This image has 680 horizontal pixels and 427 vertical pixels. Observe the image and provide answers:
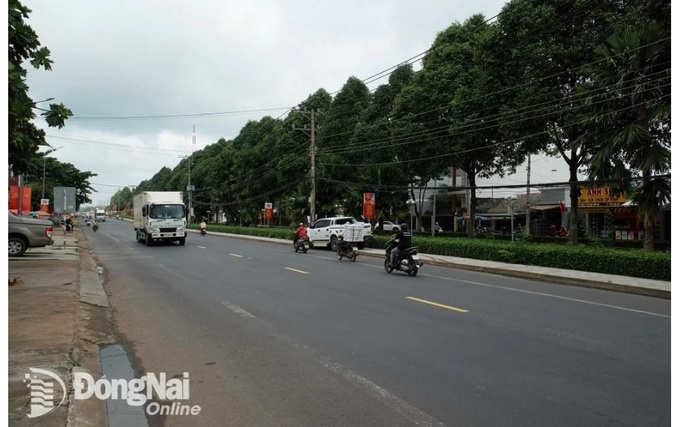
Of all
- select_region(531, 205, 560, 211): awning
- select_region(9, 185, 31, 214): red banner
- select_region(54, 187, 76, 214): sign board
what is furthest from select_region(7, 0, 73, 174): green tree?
select_region(531, 205, 560, 211): awning

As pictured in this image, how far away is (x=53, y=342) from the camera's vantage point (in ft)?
21.5

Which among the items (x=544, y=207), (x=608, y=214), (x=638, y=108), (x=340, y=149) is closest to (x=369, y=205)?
(x=340, y=149)

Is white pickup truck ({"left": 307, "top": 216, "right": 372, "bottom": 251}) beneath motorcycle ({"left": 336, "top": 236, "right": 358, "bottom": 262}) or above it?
above

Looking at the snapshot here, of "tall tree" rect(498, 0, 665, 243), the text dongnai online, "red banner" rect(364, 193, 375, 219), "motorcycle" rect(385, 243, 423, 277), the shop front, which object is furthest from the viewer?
the shop front

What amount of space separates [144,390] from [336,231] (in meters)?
23.6

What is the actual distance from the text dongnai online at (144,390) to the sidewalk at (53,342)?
16 centimetres

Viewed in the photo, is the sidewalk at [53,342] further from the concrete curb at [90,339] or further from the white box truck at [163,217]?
the white box truck at [163,217]

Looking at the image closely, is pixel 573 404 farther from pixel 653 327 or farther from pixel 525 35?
pixel 525 35

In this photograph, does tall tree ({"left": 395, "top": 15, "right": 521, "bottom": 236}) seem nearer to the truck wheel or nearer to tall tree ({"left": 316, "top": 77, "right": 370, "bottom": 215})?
tall tree ({"left": 316, "top": 77, "right": 370, "bottom": 215})

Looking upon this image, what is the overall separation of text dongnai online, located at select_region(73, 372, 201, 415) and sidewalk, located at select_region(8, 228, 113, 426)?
156 millimetres

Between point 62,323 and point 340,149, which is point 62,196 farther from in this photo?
point 340,149

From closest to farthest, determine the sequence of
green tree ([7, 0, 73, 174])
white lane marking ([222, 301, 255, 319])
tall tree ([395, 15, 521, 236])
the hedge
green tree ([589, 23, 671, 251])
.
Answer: green tree ([7, 0, 73, 174])
white lane marking ([222, 301, 255, 319])
the hedge
green tree ([589, 23, 671, 251])
tall tree ([395, 15, 521, 236])

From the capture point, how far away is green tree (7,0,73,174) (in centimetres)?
746

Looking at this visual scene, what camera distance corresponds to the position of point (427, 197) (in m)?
52.4
